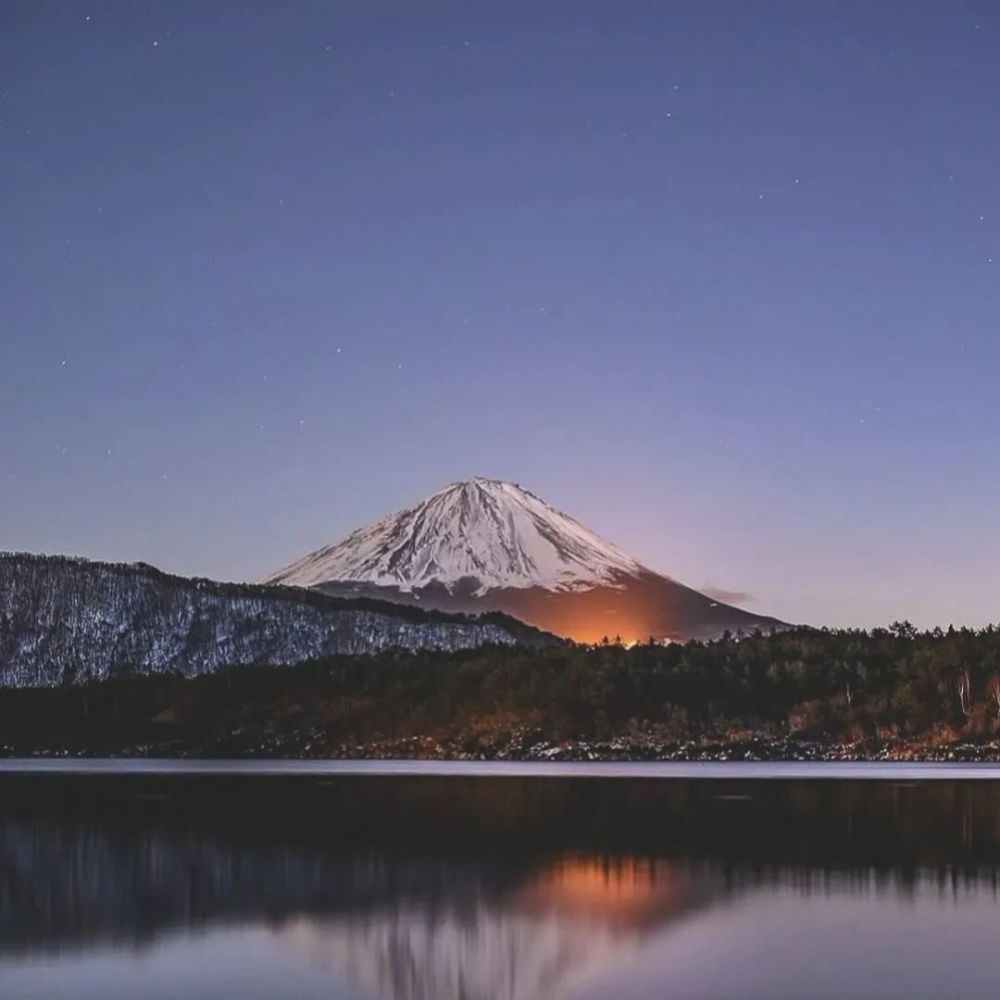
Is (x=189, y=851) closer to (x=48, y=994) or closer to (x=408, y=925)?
(x=408, y=925)

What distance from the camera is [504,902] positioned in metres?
28.9

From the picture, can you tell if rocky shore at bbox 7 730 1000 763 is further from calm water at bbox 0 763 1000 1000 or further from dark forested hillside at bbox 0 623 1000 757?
calm water at bbox 0 763 1000 1000

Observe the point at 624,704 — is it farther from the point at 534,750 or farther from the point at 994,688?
the point at 994,688

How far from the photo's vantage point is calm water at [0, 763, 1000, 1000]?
20.6 meters

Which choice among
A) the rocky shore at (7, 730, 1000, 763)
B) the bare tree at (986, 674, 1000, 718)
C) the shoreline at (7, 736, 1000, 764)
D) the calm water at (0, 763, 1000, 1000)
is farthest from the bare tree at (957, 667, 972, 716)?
the calm water at (0, 763, 1000, 1000)

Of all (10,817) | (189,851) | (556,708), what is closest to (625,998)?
(189,851)

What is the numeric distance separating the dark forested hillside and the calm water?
100 m

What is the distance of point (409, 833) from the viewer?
45.5 metres

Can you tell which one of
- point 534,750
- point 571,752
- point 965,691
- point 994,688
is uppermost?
point 994,688

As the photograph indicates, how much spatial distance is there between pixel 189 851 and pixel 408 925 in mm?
14812

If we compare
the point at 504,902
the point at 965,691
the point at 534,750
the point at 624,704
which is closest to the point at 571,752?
the point at 534,750

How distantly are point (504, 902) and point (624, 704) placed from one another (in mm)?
143718

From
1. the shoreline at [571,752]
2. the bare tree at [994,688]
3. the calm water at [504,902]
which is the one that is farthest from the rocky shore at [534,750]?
the calm water at [504,902]

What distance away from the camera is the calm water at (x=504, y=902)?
20.6 meters
